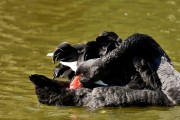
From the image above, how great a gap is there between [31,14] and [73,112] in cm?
649

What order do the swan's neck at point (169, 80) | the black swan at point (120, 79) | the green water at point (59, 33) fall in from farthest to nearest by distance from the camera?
the swan's neck at point (169, 80)
the black swan at point (120, 79)
the green water at point (59, 33)

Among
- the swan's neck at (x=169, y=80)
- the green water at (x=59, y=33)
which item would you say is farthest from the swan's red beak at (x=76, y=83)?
the swan's neck at (x=169, y=80)

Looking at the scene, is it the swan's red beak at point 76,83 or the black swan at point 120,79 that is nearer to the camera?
the black swan at point 120,79

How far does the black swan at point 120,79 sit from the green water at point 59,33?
121 mm

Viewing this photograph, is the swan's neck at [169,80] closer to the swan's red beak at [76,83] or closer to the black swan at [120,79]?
the black swan at [120,79]

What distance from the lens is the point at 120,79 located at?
25.4 ft

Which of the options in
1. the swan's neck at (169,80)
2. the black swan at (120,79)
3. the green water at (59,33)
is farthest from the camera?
the swan's neck at (169,80)

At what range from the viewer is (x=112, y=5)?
1390 centimetres

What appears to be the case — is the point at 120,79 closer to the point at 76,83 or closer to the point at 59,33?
the point at 76,83

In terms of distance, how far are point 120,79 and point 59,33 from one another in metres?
4.47

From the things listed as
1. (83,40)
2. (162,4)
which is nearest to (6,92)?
(83,40)

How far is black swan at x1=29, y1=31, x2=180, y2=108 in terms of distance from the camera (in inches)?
294

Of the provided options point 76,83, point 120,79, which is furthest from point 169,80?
point 76,83

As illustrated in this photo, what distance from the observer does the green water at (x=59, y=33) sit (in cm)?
723
